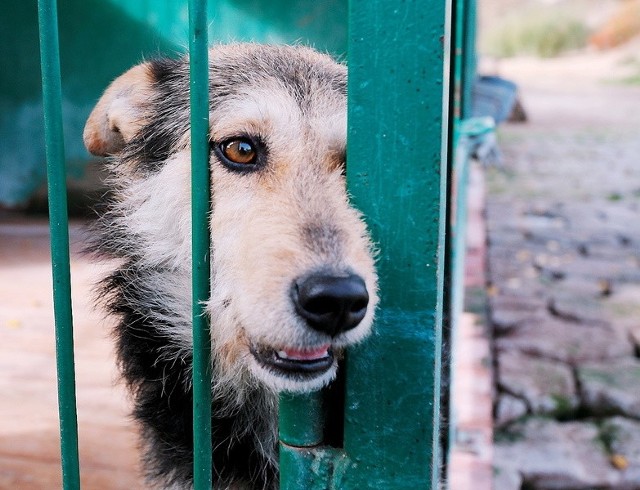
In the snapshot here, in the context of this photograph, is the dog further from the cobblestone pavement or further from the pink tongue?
the cobblestone pavement

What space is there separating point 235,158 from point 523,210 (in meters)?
7.14

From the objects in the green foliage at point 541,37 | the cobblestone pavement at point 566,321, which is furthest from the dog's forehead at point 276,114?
the green foliage at point 541,37

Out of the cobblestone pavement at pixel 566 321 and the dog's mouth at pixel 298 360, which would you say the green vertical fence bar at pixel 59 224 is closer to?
the dog's mouth at pixel 298 360

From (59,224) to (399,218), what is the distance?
2.15ft

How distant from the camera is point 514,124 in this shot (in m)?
15.9

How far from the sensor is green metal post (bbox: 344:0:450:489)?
1167 mm

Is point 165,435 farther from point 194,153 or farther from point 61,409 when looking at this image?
point 194,153

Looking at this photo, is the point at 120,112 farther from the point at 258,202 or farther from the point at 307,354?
the point at 307,354

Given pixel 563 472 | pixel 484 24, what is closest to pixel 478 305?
pixel 563 472

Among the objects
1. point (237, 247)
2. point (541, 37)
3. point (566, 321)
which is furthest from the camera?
point (541, 37)

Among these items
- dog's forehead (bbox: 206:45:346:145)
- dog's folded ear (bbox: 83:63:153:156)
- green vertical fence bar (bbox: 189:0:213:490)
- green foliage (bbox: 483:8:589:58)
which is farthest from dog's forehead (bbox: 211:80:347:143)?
green foliage (bbox: 483:8:589:58)

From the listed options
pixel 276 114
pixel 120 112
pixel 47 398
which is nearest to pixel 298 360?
pixel 276 114

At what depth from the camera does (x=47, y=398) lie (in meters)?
3.51

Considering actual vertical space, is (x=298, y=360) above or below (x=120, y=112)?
below
